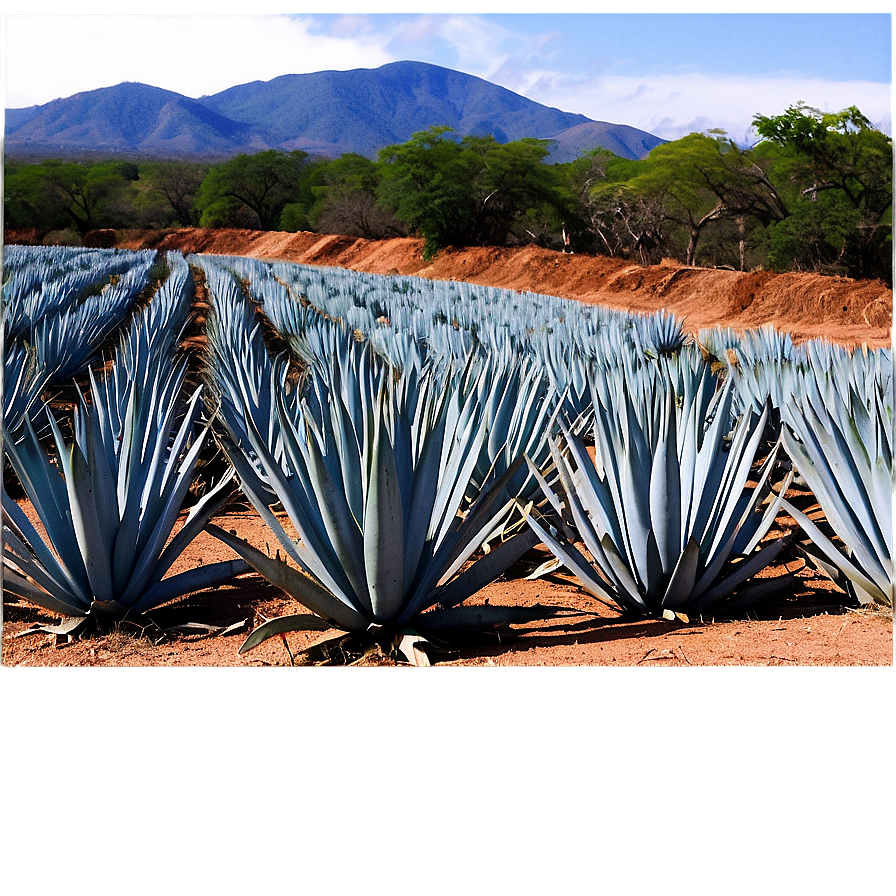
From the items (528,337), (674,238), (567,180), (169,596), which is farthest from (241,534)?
(567,180)

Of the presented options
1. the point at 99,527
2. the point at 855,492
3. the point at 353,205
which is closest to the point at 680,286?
the point at 855,492

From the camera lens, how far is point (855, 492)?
2.74 meters

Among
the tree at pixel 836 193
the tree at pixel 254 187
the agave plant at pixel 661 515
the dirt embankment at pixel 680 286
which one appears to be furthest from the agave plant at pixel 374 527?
the tree at pixel 254 187

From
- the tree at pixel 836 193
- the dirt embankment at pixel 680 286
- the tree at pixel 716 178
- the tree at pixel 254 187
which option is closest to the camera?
the dirt embankment at pixel 680 286

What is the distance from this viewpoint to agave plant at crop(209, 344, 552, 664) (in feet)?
7.27

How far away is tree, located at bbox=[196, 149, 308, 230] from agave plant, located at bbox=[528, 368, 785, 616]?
58.4 metres

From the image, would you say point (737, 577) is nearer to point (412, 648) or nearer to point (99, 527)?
point (412, 648)

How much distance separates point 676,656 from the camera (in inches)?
85.4

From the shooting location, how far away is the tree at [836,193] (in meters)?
25.6

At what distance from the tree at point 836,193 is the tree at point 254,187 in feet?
124

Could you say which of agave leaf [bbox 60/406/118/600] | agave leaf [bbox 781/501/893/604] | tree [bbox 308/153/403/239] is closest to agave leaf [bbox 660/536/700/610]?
agave leaf [bbox 781/501/893/604]

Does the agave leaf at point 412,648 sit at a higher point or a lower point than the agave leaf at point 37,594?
lower

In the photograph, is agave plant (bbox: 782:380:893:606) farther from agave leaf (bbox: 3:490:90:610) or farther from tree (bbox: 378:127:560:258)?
tree (bbox: 378:127:560:258)

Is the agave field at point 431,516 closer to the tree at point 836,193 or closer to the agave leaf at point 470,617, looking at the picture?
the agave leaf at point 470,617
